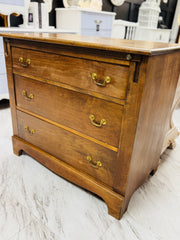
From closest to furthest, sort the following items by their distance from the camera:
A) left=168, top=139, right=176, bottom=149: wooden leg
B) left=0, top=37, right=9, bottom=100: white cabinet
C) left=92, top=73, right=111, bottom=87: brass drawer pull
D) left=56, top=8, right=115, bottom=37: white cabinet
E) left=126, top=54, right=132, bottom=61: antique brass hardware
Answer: left=126, top=54, right=132, bottom=61: antique brass hardware, left=92, top=73, right=111, bottom=87: brass drawer pull, left=168, top=139, right=176, bottom=149: wooden leg, left=0, top=37, right=9, bottom=100: white cabinet, left=56, top=8, right=115, bottom=37: white cabinet

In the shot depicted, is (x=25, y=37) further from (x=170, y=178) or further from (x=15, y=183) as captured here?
(x=170, y=178)

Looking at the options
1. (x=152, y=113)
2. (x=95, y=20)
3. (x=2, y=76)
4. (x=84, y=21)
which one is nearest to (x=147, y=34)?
(x=95, y=20)

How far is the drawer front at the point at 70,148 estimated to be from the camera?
1.05m

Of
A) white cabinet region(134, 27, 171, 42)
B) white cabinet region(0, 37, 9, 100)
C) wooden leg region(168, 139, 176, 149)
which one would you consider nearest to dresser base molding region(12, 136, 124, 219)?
wooden leg region(168, 139, 176, 149)

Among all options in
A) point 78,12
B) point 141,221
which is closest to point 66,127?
point 141,221

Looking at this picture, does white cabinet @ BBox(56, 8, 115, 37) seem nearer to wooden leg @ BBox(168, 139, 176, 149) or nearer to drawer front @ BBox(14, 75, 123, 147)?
drawer front @ BBox(14, 75, 123, 147)

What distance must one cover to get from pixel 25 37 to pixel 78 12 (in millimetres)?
1927

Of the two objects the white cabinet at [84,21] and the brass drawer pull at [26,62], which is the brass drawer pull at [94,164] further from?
the white cabinet at [84,21]

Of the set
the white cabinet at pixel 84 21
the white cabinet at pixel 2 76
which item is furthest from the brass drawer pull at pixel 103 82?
the white cabinet at pixel 84 21

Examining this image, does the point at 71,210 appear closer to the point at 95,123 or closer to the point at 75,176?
the point at 75,176

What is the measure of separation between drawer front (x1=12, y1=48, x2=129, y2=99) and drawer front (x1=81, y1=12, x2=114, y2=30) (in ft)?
6.07

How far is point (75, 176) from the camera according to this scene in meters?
1.20

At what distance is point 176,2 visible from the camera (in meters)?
5.46

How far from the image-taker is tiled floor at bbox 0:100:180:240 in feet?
3.27
